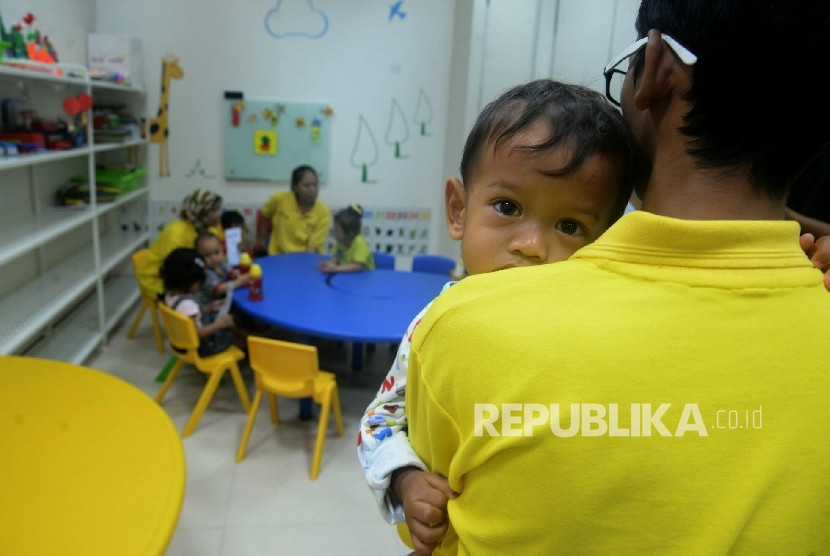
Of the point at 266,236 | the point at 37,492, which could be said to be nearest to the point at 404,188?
the point at 266,236

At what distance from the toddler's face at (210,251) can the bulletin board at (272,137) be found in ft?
5.67

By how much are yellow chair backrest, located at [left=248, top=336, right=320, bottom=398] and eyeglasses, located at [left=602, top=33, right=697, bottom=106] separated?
2.09m

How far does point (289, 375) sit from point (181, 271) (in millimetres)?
1019

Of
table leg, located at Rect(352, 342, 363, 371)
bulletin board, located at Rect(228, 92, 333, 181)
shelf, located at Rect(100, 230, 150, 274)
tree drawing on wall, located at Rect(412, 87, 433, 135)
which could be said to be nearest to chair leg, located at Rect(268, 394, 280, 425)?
table leg, located at Rect(352, 342, 363, 371)

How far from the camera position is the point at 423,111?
5.34 meters

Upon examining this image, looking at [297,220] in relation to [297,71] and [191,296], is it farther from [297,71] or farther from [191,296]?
[191,296]

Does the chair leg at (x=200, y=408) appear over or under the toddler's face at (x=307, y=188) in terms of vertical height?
under

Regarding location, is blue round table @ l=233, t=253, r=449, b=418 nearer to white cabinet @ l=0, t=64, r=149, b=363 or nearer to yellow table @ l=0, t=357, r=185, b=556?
white cabinet @ l=0, t=64, r=149, b=363

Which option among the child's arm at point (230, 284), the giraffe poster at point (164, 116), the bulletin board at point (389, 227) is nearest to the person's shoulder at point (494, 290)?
the child's arm at point (230, 284)

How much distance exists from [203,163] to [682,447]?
532 cm

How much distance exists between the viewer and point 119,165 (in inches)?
201

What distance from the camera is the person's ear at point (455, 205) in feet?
3.34

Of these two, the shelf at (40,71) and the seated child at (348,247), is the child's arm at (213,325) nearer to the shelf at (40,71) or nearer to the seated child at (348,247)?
the seated child at (348,247)

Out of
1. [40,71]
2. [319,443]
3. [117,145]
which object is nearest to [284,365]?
[319,443]
